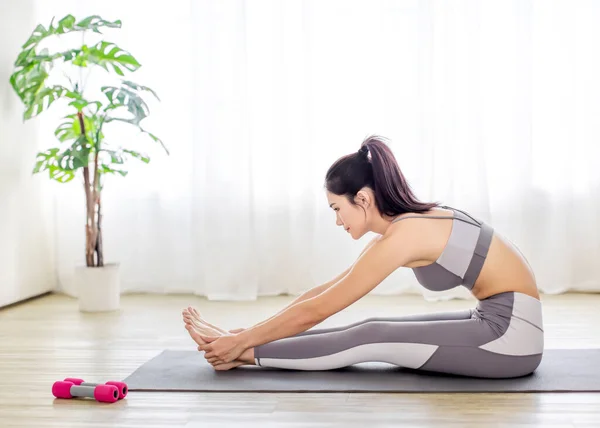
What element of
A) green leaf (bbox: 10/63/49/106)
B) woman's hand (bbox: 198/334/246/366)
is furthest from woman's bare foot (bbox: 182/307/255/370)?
green leaf (bbox: 10/63/49/106)

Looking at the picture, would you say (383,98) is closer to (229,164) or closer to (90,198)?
(229,164)

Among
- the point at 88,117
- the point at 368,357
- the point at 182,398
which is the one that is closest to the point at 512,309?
the point at 368,357

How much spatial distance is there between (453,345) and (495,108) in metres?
2.42

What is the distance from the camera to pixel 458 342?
2629 mm

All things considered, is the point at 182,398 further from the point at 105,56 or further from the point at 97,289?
the point at 105,56

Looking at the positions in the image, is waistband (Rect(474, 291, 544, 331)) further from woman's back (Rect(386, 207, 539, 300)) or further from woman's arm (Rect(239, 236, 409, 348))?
woman's arm (Rect(239, 236, 409, 348))

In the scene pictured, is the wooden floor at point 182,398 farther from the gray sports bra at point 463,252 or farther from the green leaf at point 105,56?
the green leaf at point 105,56

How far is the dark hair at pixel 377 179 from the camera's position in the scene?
2.60 meters

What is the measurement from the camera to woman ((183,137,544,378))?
2.59 m

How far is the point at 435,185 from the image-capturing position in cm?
476

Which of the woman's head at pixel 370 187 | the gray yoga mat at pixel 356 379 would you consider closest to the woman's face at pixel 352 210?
the woman's head at pixel 370 187

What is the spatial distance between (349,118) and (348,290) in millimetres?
2381

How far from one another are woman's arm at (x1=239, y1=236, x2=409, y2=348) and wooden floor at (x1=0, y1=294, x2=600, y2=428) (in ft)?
0.73

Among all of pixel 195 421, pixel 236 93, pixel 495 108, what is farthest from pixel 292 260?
pixel 195 421
